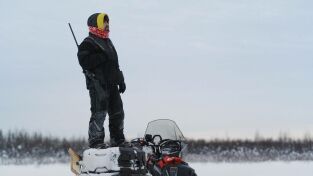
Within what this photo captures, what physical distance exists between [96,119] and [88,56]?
0.85m

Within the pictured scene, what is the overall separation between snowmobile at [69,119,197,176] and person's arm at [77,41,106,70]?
3.86ft

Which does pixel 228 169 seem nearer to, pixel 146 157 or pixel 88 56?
pixel 88 56

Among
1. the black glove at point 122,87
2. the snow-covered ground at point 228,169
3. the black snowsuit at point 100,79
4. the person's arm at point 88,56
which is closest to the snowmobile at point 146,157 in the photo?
the black snowsuit at point 100,79

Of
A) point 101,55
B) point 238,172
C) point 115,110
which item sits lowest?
point 238,172

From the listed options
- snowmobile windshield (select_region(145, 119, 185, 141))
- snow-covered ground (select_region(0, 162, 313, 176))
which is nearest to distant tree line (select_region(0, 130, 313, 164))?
snow-covered ground (select_region(0, 162, 313, 176))

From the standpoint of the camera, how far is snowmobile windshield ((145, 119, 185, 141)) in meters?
11.8

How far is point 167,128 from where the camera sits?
11.9 meters

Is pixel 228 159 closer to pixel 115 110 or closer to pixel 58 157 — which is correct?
pixel 58 157

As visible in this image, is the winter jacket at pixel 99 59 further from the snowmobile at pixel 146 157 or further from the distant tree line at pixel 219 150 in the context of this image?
the distant tree line at pixel 219 150

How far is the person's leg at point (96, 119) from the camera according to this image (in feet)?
35.9

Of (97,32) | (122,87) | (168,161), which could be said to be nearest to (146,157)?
(168,161)

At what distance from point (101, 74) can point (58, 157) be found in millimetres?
13921

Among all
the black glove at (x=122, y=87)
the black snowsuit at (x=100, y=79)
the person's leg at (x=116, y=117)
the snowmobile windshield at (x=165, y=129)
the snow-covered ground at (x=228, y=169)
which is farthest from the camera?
the snow-covered ground at (x=228, y=169)

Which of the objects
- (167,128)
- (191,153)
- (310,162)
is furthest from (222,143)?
(167,128)
